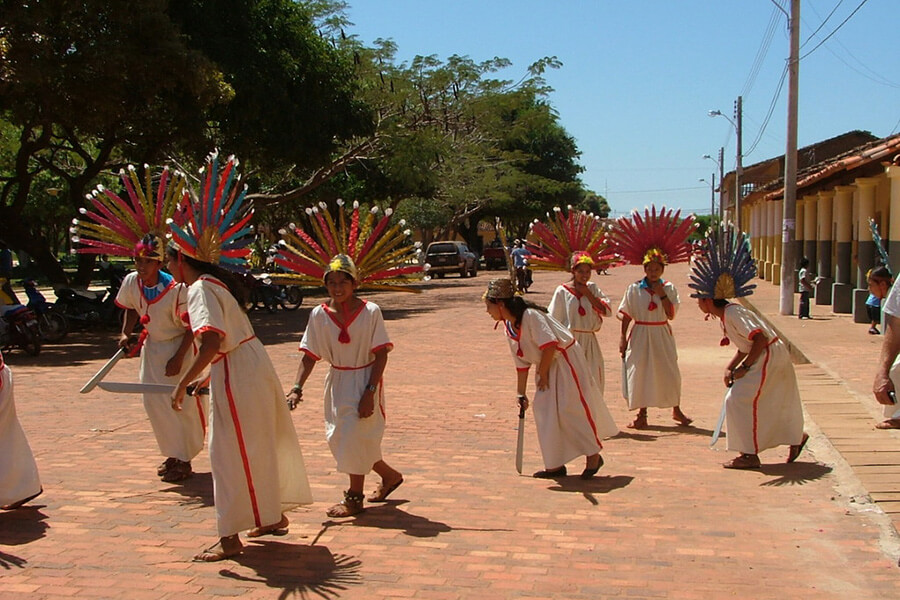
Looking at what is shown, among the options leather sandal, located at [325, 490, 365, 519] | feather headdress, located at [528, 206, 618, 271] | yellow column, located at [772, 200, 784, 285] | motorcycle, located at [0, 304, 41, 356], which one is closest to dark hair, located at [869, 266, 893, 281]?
feather headdress, located at [528, 206, 618, 271]

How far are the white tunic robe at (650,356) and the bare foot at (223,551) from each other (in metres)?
4.88

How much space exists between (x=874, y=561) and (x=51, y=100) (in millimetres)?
14583

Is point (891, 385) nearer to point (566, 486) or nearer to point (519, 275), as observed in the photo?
point (566, 486)

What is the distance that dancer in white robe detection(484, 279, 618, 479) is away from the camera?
22.4ft

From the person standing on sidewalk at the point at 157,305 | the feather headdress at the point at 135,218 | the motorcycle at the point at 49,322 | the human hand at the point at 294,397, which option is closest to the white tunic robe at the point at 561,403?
the human hand at the point at 294,397

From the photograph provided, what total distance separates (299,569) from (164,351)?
256 cm

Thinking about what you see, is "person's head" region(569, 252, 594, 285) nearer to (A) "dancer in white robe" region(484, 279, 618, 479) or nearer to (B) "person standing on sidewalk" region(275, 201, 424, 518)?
(A) "dancer in white robe" region(484, 279, 618, 479)

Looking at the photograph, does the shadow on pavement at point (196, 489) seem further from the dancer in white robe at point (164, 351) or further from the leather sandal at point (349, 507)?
the leather sandal at point (349, 507)

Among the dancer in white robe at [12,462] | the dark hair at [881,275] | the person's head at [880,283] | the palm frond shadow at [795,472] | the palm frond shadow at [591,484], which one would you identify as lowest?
the palm frond shadow at [591,484]

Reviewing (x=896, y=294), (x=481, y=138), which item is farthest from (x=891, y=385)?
(x=481, y=138)

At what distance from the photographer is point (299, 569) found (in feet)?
16.8

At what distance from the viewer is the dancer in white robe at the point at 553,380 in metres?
6.84

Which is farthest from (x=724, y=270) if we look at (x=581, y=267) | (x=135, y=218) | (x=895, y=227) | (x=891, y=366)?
(x=895, y=227)

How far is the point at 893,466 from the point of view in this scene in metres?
7.10
